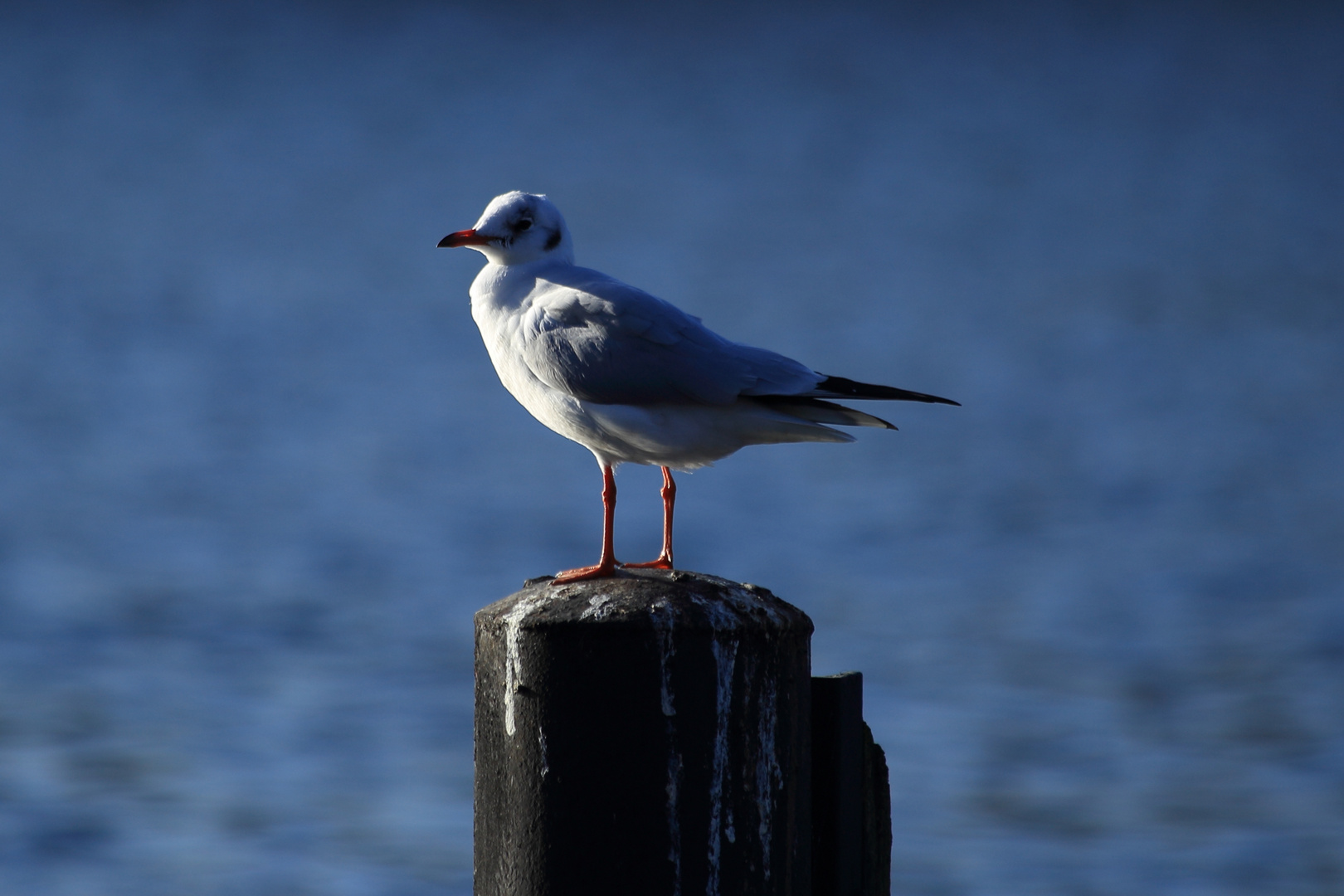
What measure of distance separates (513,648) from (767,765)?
46 centimetres

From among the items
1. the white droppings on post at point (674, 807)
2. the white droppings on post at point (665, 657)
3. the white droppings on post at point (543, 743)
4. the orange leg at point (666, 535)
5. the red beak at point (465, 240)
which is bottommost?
the white droppings on post at point (674, 807)

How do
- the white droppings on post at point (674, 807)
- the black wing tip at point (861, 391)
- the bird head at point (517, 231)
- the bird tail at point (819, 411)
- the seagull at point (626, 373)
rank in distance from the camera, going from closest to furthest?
the white droppings on post at point (674, 807) < the black wing tip at point (861, 391) < the bird tail at point (819, 411) < the seagull at point (626, 373) < the bird head at point (517, 231)

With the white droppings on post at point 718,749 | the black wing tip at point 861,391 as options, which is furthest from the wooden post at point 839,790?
the black wing tip at point 861,391

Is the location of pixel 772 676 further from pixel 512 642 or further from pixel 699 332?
pixel 699 332

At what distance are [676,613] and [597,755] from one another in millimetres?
261

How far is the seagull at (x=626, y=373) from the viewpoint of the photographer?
122 inches

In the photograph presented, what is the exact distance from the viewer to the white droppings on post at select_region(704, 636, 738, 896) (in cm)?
221

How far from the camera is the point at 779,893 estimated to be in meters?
2.31

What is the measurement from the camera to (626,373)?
3.26 metres

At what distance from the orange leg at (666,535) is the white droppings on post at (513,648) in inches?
17.8

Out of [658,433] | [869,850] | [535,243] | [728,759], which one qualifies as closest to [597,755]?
[728,759]

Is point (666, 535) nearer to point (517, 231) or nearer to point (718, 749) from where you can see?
point (517, 231)

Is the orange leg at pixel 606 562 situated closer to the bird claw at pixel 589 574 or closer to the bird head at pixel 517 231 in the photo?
the bird claw at pixel 589 574

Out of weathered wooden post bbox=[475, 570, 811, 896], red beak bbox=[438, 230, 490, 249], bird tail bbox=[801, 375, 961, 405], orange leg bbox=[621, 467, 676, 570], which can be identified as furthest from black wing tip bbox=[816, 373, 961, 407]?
red beak bbox=[438, 230, 490, 249]
